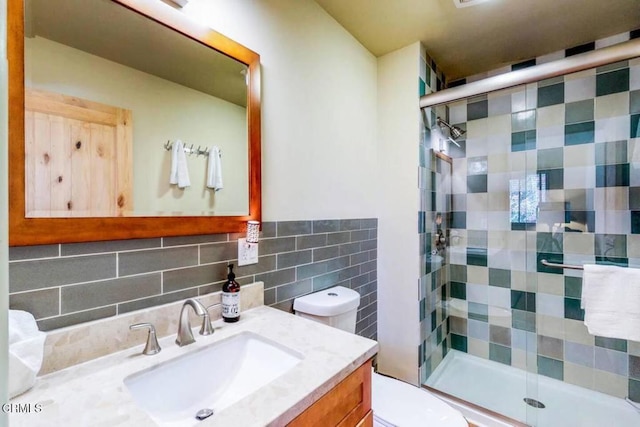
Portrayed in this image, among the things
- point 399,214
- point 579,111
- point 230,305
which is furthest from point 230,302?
point 579,111

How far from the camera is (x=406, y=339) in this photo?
1909mm

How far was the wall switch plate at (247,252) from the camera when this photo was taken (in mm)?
1156

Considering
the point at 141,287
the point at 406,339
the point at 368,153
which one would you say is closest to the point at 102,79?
the point at 141,287

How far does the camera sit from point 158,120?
94 centimetres

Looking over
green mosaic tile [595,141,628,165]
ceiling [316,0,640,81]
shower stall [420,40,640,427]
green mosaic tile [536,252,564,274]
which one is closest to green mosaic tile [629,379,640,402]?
shower stall [420,40,640,427]

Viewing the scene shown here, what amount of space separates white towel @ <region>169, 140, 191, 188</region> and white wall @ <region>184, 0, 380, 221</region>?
0.34 metres

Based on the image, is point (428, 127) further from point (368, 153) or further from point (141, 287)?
point (141, 287)

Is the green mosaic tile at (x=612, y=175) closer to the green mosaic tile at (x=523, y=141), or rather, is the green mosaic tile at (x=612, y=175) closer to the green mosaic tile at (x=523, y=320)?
the green mosaic tile at (x=523, y=141)

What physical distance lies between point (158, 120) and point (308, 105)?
747mm

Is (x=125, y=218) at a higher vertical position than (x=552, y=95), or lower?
lower

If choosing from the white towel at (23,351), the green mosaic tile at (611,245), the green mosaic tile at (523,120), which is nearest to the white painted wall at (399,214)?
the green mosaic tile at (523,120)

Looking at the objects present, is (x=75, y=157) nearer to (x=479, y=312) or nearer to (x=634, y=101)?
(x=479, y=312)

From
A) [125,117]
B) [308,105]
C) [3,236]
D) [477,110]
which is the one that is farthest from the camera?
[477,110]

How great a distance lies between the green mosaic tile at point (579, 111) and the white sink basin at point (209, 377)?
7.65ft
